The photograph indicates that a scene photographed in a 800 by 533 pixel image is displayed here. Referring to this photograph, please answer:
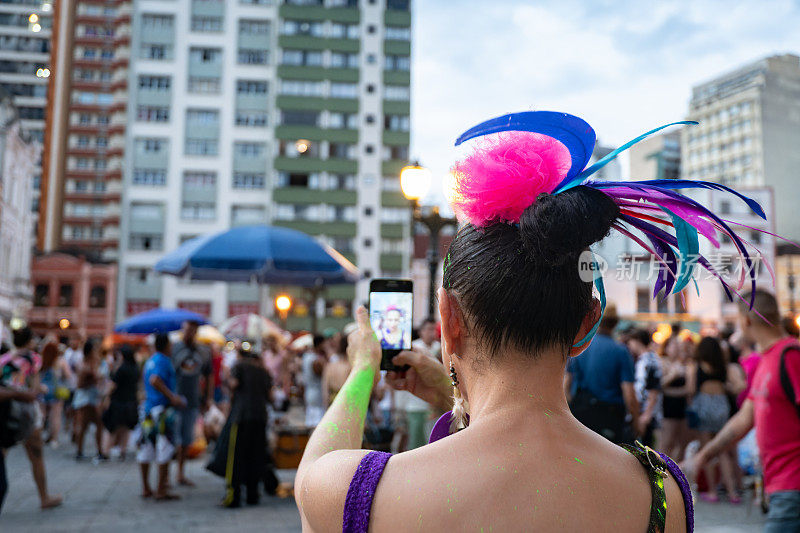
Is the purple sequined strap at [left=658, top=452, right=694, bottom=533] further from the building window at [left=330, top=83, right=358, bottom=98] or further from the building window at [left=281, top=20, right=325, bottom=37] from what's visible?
the building window at [left=281, top=20, right=325, bottom=37]

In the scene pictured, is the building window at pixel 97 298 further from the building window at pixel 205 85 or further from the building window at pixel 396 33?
the building window at pixel 396 33

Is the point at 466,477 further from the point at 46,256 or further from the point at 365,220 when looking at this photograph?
the point at 46,256

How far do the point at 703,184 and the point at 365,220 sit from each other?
55.4 m

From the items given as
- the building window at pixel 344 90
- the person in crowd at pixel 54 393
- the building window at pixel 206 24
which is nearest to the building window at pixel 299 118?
the building window at pixel 344 90

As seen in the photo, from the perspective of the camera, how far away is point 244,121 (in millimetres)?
56312

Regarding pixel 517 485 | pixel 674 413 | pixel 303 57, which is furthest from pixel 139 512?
pixel 303 57

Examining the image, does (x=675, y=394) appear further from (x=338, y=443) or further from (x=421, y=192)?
(x=338, y=443)

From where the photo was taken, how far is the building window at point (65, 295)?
181 feet

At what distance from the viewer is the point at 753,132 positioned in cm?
8231

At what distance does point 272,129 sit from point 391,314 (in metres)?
56.2

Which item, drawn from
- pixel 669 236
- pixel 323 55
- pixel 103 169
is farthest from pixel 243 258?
pixel 103 169

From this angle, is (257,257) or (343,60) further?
(343,60)


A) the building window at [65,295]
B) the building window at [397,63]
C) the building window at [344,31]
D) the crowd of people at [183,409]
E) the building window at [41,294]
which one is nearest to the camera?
the crowd of people at [183,409]

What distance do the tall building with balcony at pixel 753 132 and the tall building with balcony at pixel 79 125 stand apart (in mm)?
52500
